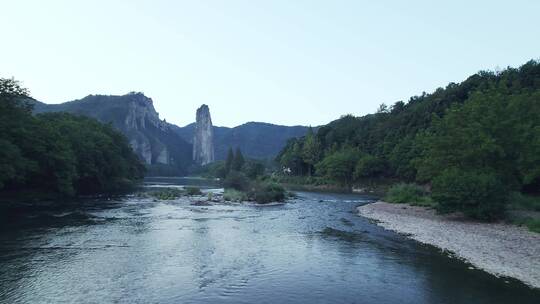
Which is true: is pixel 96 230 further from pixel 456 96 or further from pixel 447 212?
pixel 456 96

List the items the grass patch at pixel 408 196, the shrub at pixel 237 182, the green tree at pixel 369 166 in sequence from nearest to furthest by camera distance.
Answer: the grass patch at pixel 408 196
the shrub at pixel 237 182
the green tree at pixel 369 166

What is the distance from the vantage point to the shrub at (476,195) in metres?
31.2

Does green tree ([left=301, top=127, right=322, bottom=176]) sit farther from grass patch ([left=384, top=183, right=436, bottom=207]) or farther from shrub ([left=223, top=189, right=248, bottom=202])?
shrub ([left=223, top=189, right=248, bottom=202])

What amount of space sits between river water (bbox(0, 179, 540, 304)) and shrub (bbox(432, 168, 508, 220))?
762cm

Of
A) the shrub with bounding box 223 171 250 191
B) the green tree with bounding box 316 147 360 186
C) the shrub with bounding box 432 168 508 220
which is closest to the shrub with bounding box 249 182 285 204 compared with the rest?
the shrub with bounding box 223 171 250 191

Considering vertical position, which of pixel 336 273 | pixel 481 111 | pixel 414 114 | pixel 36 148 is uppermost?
pixel 414 114

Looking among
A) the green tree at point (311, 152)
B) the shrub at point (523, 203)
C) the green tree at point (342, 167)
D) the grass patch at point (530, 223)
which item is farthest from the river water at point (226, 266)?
the green tree at point (311, 152)

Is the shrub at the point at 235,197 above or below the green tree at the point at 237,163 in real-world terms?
below

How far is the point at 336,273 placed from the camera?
1759 cm

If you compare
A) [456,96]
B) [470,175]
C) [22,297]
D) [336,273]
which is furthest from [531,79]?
[22,297]

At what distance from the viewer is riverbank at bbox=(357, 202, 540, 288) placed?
17.9 m

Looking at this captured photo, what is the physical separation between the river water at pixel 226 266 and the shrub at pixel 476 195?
762 cm

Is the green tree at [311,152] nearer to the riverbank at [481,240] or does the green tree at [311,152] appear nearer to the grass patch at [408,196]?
the grass patch at [408,196]

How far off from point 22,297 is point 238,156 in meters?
142
